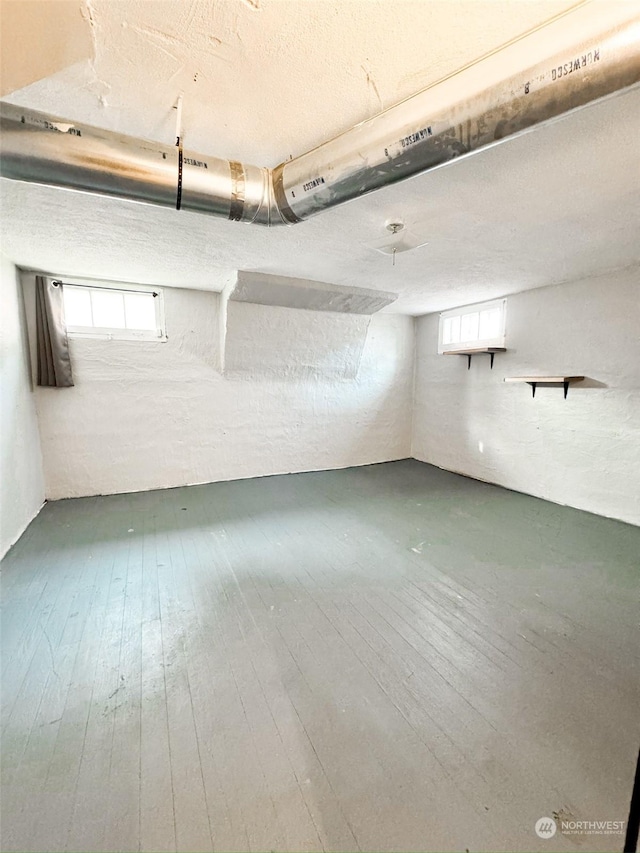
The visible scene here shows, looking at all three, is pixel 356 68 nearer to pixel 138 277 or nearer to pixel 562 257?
pixel 562 257

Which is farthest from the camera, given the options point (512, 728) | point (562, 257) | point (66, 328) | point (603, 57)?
point (66, 328)

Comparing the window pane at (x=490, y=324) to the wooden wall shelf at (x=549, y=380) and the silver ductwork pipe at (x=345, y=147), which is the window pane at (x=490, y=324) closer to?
the wooden wall shelf at (x=549, y=380)

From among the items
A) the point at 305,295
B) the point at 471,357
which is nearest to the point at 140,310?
the point at 305,295

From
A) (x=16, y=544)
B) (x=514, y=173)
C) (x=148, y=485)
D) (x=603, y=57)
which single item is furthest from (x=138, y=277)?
(x=603, y=57)

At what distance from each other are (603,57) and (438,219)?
1217 millimetres

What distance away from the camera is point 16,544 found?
2.50m

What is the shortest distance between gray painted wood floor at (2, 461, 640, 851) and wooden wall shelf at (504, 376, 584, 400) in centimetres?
138

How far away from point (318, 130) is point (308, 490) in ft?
10.3

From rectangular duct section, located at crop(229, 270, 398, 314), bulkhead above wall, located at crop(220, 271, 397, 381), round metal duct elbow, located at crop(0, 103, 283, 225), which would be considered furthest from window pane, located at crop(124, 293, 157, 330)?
round metal duct elbow, located at crop(0, 103, 283, 225)

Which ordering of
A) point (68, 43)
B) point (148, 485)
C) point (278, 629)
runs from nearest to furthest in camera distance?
point (68, 43) < point (278, 629) < point (148, 485)

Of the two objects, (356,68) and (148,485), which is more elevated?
(356,68)

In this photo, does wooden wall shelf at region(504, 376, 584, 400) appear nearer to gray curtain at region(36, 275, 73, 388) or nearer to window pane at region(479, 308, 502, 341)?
window pane at region(479, 308, 502, 341)

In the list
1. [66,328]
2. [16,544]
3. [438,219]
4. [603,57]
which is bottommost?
[16,544]

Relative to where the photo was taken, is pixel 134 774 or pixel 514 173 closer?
pixel 134 774
